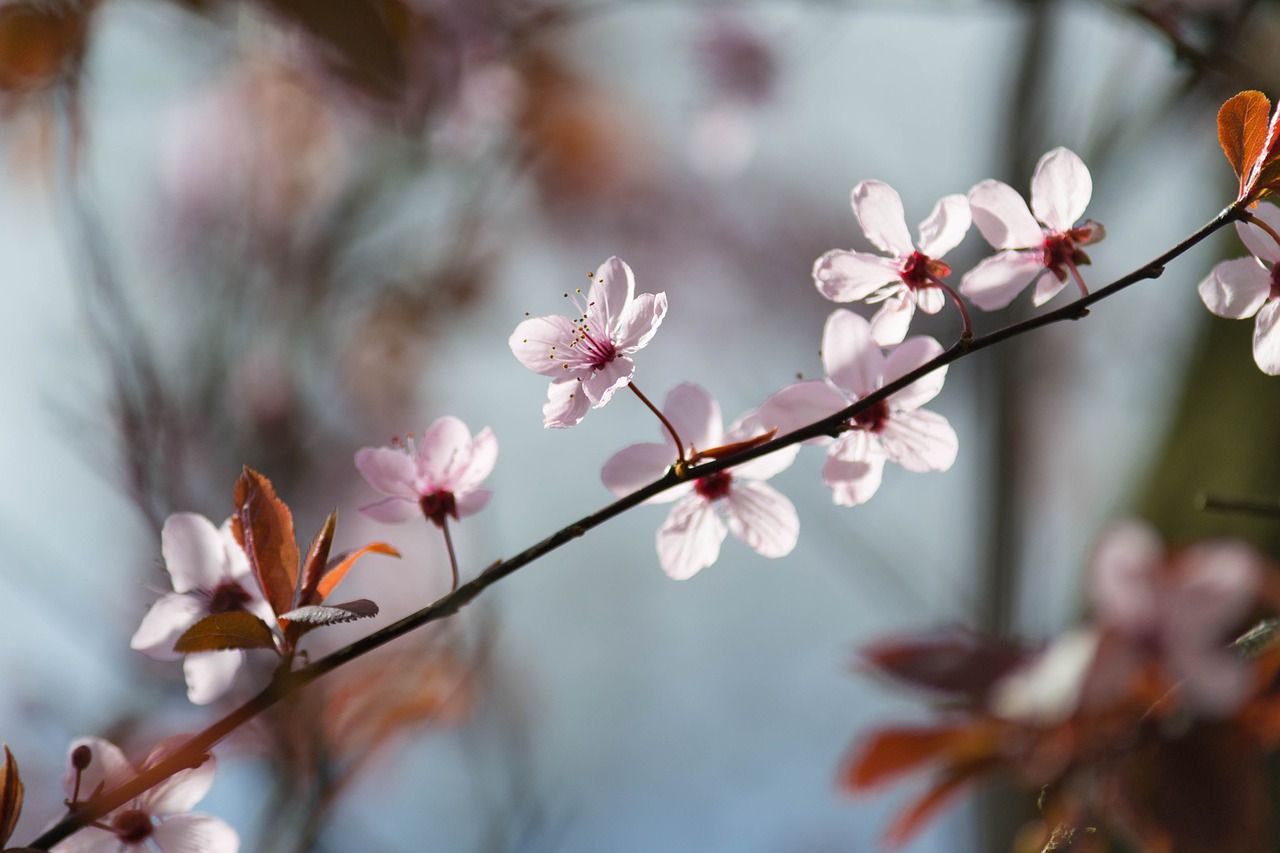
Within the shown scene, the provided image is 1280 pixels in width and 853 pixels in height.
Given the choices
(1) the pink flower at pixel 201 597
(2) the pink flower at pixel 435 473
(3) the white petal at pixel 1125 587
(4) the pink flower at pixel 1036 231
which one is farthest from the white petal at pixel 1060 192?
→ (1) the pink flower at pixel 201 597

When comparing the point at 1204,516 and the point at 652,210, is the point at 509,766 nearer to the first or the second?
the point at 1204,516

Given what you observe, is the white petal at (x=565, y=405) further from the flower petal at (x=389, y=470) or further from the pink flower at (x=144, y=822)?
the pink flower at (x=144, y=822)

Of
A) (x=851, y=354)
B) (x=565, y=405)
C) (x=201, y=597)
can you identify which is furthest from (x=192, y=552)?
(x=851, y=354)

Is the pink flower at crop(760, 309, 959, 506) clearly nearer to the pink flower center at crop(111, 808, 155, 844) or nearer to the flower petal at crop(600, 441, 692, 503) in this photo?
the flower petal at crop(600, 441, 692, 503)

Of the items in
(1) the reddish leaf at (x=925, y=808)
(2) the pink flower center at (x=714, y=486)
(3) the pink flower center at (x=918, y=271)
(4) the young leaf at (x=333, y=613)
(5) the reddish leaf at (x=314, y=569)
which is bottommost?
(1) the reddish leaf at (x=925, y=808)

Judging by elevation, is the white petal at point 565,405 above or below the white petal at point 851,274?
below

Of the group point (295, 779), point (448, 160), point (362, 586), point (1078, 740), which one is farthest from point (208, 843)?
point (362, 586)

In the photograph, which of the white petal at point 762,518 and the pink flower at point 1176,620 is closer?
the pink flower at point 1176,620
